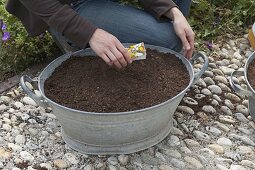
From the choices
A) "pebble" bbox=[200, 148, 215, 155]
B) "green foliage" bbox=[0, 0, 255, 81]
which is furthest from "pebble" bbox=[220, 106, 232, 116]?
"green foliage" bbox=[0, 0, 255, 81]

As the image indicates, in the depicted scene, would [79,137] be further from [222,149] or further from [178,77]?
[222,149]

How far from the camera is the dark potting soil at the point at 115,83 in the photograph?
213 cm

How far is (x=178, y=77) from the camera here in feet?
7.55

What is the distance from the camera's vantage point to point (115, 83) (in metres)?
2.23

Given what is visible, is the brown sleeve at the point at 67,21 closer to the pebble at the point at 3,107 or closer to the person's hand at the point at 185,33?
the person's hand at the point at 185,33

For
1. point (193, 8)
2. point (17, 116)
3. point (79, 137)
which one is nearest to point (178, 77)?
point (79, 137)

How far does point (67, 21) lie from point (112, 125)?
19.7 inches

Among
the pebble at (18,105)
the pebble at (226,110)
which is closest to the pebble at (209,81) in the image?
the pebble at (226,110)

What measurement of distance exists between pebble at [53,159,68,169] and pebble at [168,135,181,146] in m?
0.52

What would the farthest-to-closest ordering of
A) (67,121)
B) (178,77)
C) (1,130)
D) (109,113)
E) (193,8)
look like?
1. (193,8)
2. (1,130)
3. (178,77)
4. (67,121)
5. (109,113)

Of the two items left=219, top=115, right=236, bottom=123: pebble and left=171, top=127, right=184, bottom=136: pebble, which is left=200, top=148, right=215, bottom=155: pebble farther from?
left=219, top=115, right=236, bottom=123: pebble

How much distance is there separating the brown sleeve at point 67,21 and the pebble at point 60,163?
548mm

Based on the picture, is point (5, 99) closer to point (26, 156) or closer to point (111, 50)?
point (26, 156)

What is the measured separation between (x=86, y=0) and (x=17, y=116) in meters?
0.71
